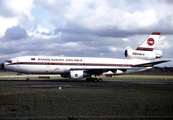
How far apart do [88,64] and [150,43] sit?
46.2 ft

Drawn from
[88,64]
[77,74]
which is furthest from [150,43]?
[77,74]

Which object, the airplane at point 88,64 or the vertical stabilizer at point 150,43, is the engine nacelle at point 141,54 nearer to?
the airplane at point 88,64

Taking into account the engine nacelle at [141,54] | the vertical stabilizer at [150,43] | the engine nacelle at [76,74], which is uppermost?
the vertical stabilizer at [150,43]

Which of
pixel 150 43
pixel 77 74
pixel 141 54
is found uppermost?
pixel 150 43

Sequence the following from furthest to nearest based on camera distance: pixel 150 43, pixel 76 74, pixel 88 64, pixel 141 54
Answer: pixel 150 43, pixel 141 54, pixel 88 64, pixel 76 74

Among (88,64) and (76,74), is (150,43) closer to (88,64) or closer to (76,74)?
(88,64)

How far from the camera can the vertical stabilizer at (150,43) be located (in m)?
38.4

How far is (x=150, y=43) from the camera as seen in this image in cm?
3841

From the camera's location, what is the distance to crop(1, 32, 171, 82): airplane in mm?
33406

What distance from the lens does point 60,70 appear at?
113ft

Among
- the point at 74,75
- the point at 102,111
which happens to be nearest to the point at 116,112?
the point at 102,111

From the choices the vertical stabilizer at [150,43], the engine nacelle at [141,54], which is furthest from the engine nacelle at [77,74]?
the vertical stabilizer at [150,43]

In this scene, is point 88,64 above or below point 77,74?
above

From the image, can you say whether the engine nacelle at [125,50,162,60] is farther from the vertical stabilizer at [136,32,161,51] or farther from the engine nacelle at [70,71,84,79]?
the engine nacelle at [70,71,84,79]
